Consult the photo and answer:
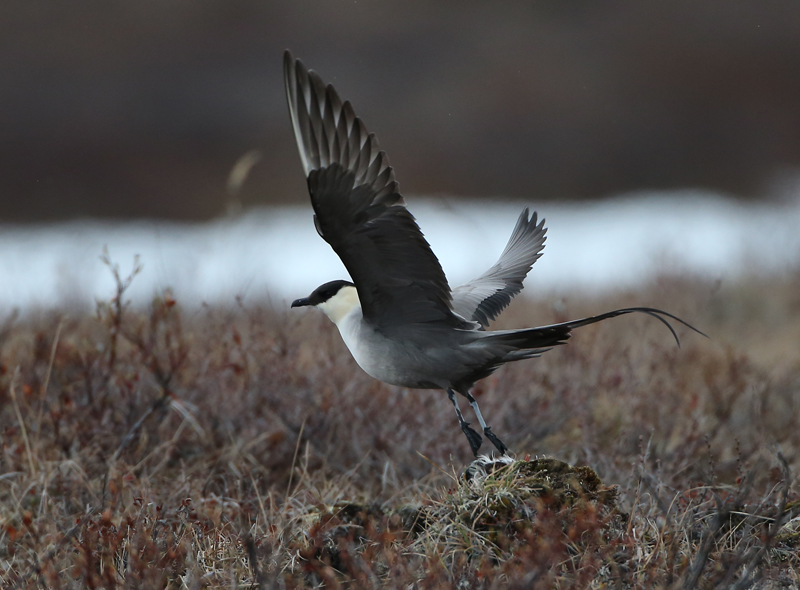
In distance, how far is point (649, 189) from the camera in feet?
48.8

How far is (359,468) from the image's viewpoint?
3635 millimetres

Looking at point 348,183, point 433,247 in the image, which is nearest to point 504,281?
point 348,183

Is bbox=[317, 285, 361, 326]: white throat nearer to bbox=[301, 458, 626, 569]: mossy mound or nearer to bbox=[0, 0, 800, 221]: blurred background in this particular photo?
bbox=[301, 458, 626, 569]: mossy mound

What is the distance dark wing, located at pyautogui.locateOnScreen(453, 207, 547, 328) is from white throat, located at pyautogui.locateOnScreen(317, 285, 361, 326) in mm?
379

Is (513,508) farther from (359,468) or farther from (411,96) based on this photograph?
(411,96)

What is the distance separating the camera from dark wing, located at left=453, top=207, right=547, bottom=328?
9.78 ft

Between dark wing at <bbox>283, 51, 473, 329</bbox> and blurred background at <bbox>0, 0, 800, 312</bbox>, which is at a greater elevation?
blurred background at <bbox>0, 0, 800, 312</bbox>

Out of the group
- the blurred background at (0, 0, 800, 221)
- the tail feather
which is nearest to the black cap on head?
the tail feather

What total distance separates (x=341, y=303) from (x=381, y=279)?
43 cm

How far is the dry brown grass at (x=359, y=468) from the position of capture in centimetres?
215

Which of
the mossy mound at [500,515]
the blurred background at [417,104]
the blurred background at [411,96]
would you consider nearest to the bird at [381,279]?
the mossy mound at [500,515]

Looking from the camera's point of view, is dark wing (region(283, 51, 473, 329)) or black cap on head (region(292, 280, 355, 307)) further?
black cap on head (region(292, 280, 355, 307))

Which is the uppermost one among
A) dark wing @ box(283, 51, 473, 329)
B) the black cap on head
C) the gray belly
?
dark wing @ box(283, 51, 473, 329)

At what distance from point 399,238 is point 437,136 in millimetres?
12564
